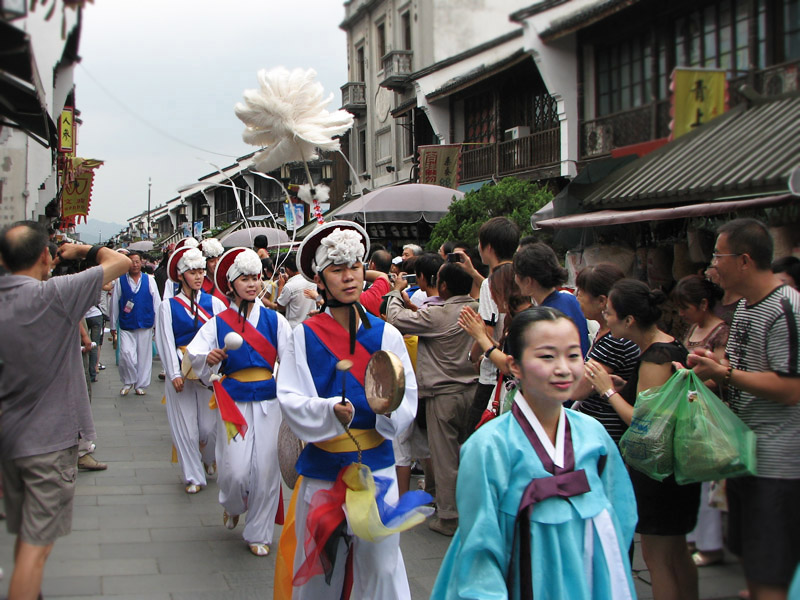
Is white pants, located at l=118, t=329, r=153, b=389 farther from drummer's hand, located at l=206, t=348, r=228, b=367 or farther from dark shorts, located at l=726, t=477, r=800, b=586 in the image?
dark shorts, located at l=726, t=477, r=800, b=586

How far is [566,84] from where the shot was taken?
32.3ft

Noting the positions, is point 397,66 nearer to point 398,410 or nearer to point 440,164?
point 440,164

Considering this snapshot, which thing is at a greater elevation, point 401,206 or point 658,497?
point 401,206

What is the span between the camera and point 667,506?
3.72m

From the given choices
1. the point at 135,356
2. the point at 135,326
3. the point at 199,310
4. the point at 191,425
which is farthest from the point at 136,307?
the point at 191,425

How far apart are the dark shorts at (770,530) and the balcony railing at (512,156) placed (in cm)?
1156

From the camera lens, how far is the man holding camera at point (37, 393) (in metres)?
3.63

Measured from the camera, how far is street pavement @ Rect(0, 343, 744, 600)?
184 inches

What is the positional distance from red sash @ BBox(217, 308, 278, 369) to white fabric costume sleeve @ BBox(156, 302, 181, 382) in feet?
A: 4.77

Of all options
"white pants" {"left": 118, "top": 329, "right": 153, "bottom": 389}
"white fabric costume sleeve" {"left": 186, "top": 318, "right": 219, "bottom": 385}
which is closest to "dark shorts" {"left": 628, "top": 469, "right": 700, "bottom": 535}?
"white fabric costume sleeve" {"left": 186, "top": 318, "right": 219, "bottom": 385}

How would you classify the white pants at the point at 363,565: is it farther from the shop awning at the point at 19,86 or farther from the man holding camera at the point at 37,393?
the shop awning at the point at 19,86

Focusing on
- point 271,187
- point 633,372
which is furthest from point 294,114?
point 271,187

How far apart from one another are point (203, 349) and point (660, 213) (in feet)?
13.1

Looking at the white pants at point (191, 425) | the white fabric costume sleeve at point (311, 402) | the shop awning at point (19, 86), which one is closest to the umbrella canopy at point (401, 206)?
the white pants at point (191, 425)
